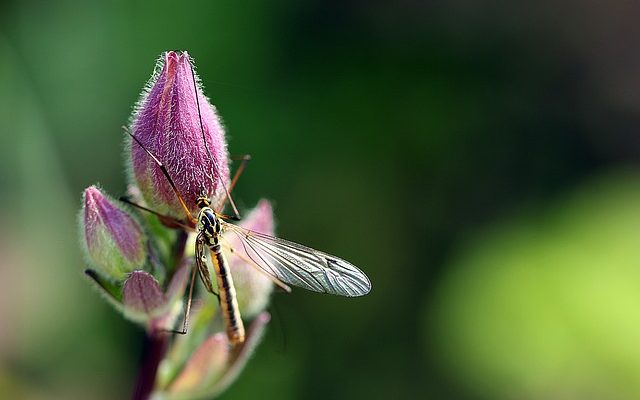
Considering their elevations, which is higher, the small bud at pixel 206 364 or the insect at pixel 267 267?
the insect at pixel 267 267

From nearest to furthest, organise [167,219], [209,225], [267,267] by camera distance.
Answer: [167,219], [209,225], [267,267]

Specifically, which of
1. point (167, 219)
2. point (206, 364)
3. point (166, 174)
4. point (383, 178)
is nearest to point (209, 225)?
point (167, 219)

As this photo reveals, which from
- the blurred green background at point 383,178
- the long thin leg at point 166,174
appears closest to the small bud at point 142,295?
the long thin leg at point 166,174

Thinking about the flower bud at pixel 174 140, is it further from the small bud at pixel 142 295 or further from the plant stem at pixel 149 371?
the plant stem at pixel 149 371

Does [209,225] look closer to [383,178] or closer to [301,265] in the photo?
[301,265]

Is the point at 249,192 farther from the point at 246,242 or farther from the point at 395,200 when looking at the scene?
the point at 246,242

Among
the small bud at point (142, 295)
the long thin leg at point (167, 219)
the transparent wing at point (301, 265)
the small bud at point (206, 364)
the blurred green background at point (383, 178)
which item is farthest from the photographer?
the blurred green background at point (383, 178)

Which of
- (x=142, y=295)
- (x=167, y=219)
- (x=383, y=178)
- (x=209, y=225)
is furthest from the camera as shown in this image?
(x=383, y=178)

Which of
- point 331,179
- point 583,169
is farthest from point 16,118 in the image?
point 583,169
